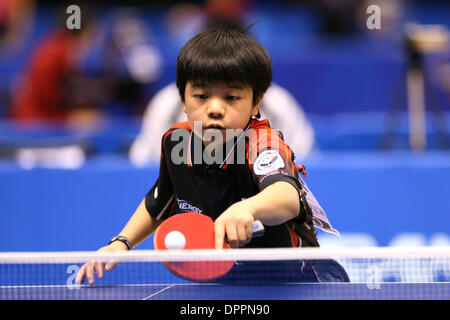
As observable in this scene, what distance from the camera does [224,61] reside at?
1686 mm

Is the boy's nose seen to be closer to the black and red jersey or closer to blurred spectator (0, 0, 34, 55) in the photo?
the black and red jersey

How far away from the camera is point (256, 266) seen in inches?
56.2

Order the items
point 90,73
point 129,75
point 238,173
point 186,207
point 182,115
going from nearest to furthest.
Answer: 1. point 238,173
2. point 186,207
3. point 182,115
4. point 129,75
5. point 90,73

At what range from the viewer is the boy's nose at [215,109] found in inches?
65.0

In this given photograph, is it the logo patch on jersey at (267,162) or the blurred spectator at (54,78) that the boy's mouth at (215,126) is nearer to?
the logo patch on jersey at (267,162)

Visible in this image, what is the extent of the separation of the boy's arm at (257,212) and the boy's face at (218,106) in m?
0.23

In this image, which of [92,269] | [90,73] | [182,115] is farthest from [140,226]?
[90,73]

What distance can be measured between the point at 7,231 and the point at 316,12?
7569 millimetres

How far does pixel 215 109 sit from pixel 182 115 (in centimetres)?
234

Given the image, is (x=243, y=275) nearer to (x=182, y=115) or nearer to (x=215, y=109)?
(x=215, y=109)

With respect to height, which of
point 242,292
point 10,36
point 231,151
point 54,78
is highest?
point 10,36

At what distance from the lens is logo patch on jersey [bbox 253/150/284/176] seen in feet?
5.47
